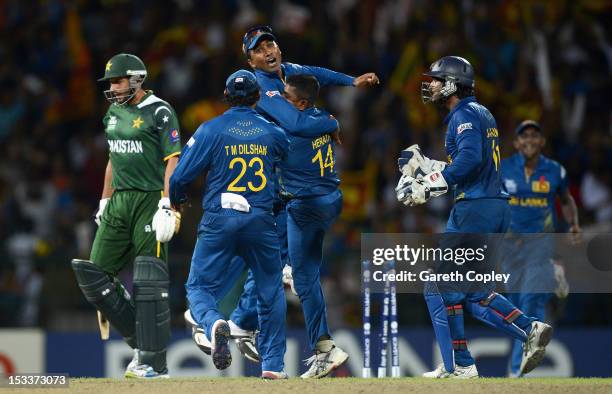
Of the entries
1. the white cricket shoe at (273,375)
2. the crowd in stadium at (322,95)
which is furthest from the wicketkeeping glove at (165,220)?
the crowd in stadium at (322,95)

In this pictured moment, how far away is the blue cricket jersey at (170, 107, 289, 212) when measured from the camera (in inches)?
381

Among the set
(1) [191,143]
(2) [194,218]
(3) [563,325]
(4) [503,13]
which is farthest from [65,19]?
(1) [191,143]

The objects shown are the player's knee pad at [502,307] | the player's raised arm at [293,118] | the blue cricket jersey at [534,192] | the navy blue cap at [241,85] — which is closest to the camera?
the navy blue cap at [241,85]

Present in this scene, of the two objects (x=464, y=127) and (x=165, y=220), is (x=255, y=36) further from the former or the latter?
(x=464, y=127)

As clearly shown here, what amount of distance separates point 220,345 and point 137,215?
5.23ft

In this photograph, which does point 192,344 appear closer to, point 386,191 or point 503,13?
point 386,191

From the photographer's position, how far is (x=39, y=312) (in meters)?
14.7

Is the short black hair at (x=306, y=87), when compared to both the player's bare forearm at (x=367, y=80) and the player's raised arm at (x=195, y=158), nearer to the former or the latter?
the player's bare forearm at (x=367, y=80)

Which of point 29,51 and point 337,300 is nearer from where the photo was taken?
point 337,300

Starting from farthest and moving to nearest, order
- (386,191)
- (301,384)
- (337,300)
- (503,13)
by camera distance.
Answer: (503,13) < (386,191) < (337,300) < (301,384)

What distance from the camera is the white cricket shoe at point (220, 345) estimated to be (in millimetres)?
9516

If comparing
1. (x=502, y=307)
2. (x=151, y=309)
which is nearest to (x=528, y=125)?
(x=502, y=307)

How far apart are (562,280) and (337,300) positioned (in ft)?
8.92

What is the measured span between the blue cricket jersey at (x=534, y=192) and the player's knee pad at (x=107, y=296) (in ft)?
12.7
